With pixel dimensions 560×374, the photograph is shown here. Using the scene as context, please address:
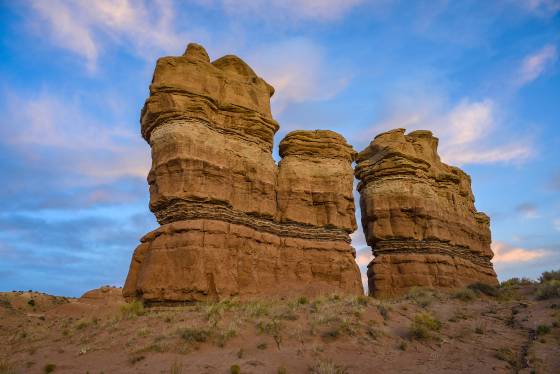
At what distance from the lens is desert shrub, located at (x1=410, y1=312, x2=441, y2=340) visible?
13.7 metres

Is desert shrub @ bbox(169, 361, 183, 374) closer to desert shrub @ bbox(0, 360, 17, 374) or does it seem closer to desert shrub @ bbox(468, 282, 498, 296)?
desert shrub @ bbox(0, 360, 17, 374)

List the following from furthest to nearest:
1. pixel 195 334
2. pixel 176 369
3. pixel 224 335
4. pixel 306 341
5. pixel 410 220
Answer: pixel 410 220, pixel 224 335, pixel 195 334, pixel 306 341, pixel 176 369

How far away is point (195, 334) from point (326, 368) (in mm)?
4397

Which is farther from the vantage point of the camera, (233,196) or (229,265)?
(233,196)

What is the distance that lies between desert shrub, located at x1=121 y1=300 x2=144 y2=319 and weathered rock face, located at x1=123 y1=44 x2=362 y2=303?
50cm

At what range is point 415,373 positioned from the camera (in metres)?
11.1

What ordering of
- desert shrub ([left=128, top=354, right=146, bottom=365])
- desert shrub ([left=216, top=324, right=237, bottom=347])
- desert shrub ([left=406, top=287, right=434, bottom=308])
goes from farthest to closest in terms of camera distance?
desert shrub ([left=406, top=287, right=434, bottom=308])
desert shrub ([left=216, top=324, right=237, bottom=347])
desert shrub ([left=128, top=354, right=146, bottom=365])

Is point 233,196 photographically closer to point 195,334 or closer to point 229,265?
point 229,265

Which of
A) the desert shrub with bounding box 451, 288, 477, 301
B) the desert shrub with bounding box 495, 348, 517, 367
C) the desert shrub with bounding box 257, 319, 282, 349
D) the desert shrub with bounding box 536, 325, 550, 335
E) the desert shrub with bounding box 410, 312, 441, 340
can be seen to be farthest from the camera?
the desert shrub with bounding box 451, 288, 477, 301

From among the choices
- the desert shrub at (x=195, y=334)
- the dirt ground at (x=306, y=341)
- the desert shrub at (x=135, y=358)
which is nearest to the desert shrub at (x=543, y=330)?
the dirt ground at (x=306, y=341)

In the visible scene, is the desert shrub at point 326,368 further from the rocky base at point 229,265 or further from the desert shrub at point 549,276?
the desert shrub at point 549,276

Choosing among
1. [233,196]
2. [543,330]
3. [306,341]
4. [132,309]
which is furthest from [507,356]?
[233,196]

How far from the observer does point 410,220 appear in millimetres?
33344

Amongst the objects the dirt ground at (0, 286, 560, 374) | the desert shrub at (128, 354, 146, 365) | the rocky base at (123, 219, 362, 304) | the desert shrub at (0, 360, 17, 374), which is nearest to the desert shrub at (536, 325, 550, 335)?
the dirt ground at (0, 286, 560, 374)
